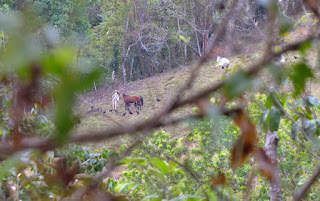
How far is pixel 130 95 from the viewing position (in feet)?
17.2

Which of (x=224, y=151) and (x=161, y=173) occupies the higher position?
(x=161, y=173)

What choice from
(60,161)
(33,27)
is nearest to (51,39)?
(33,27)

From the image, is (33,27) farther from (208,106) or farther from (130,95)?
(130,95)

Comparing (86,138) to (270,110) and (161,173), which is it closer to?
(161,173)

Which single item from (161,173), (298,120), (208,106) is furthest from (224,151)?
(208,106)

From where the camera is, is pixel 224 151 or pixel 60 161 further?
pixel 224 151

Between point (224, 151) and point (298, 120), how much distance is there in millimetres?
1145

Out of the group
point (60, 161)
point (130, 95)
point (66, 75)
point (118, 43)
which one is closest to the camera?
point (66, 75)

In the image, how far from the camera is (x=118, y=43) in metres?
4.11

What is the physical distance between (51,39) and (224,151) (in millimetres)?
1871

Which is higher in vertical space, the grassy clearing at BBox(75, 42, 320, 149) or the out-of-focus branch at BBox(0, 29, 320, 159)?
the out-of-focus branch at BBox(0, 29, 320, 159)

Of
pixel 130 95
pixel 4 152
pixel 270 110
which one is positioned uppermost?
pixel 4 152

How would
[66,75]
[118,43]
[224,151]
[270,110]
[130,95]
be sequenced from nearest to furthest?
[66,75]
[270,110]
[224,151]
[118,43]
[130,95]

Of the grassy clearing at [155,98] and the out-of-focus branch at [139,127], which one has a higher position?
the out-of-focus branch at [139,127]
